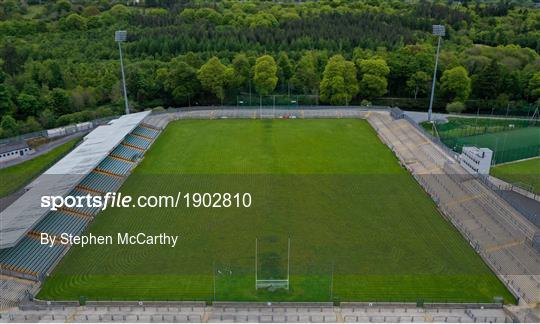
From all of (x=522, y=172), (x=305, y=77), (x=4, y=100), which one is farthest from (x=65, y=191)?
(x=305, y=77)

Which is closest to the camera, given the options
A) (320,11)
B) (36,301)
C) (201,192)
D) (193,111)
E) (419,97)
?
(36,301)

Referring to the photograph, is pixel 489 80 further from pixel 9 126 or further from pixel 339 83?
pixel 9 126

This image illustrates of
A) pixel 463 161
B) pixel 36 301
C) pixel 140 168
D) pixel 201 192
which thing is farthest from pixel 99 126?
pixel 463 161

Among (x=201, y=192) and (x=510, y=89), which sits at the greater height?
(x=510, y=89)

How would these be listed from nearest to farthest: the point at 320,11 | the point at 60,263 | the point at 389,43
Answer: the point at 60,263
the point at 389,43
the point at 320,11

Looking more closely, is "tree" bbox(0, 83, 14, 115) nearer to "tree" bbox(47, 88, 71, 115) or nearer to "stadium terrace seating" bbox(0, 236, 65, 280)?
"tree" bbox(47, 88, 71, 115)

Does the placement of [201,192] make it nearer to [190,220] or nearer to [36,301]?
[190,220]

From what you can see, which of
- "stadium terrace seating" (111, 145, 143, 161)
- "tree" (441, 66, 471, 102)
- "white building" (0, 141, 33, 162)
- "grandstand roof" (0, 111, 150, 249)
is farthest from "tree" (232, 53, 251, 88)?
"white building" (0, 141, 33, 162)
